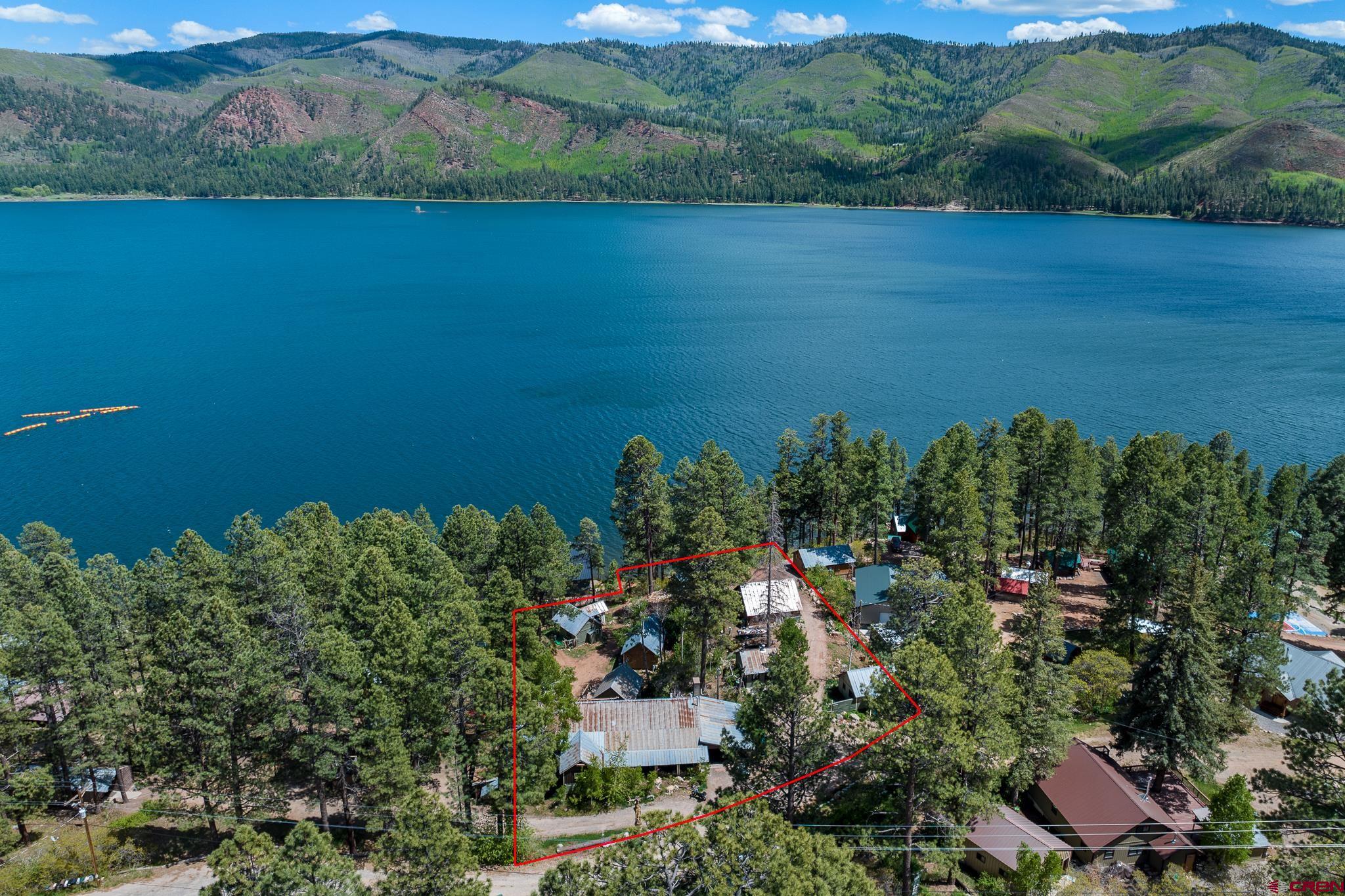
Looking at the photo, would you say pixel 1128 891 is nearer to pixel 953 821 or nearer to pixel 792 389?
pixel 953 821

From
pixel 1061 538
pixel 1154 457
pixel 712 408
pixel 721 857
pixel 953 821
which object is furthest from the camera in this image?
pixel 712 408

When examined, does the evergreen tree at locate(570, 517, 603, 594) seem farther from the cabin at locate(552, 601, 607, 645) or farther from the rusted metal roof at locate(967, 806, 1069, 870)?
the rusted metal roof at locate(967, 806, 1069, 870)

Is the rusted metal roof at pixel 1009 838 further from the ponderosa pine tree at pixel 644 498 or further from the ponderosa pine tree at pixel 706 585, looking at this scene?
the ponderosa pine tree at pixel 644 498

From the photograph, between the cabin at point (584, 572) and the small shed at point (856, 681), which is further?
the cabin at point (584, 572)

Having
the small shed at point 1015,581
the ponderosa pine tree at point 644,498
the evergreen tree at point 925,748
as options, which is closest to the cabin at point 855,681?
the evergreen tree at point 925,748

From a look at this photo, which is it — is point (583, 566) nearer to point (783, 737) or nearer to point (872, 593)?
point (872, 593)

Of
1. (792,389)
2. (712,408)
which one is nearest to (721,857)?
(712,408)
